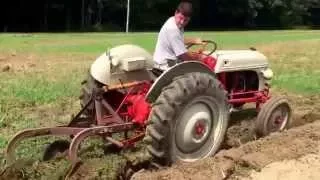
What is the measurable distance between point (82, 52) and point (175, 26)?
15.4 m

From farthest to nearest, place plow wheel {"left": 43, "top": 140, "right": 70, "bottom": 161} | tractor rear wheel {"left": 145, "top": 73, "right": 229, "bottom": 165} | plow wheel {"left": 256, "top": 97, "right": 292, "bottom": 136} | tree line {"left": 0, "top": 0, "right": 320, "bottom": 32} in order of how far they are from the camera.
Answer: tree line {"left": 0, "top": 0, "right": 320, "bottom": 32} → plow wheel {"left": 256, "top": 97, "right": 292, "bottom": 136} → plow wheel {"left": 43, "top": 140, "right": 70, "bottom": 161} → tractor rear wheel {"left": 145, "top": 73, "right": 229, "bottom": 165}

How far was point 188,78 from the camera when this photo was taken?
7.38 m

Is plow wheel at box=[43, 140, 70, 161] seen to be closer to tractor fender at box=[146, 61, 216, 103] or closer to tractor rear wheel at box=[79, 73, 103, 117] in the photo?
tractor rear wheel at box=[79, 73, 103, 117]

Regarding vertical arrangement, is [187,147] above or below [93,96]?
below

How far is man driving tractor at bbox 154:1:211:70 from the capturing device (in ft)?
25.5

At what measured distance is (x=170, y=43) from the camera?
786 cm

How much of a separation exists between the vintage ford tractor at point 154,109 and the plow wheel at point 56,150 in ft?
0.04

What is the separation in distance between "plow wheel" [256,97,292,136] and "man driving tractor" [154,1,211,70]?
1.55 meters

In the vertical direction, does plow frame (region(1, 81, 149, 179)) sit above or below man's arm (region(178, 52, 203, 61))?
below

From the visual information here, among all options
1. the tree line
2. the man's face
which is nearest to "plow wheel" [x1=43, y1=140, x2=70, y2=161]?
the man's face

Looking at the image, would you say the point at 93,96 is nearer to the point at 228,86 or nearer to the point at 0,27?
the point at 228,86

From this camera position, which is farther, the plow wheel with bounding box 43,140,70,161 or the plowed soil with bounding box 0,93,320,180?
the plow wheel with bounding box 43,140,70,161

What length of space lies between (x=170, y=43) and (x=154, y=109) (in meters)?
1.10

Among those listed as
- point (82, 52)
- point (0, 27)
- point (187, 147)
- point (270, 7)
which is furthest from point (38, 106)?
point (270, 7)
